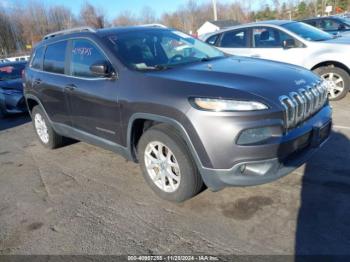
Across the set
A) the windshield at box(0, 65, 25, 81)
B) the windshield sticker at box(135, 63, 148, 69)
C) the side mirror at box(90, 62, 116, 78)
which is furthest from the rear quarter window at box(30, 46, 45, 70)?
the windshield at box(0, 65, 25, 81)

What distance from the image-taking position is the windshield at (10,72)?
387 inches

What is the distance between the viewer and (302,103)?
3.13 m

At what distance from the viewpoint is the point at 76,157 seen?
5.25 metres

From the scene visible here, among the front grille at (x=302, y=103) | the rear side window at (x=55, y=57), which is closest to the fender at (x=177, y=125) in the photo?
the front grille at (x=302, y=103)

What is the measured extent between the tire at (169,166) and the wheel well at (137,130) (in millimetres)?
153

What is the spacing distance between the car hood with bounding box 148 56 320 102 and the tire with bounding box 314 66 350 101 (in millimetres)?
3467

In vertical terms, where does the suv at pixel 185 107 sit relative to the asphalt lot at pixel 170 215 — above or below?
above

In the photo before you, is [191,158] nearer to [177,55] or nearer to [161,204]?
[161,204]

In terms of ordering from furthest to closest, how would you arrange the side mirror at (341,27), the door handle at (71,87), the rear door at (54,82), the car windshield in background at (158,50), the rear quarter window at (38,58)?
1. the side mirror at (341,27)
2. the rear quarter window at (38,58)
3. the rear door at (54,82)
4. the door handle at (71,87)
5. the car windshield in background at (158,50)

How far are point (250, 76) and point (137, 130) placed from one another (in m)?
1.28

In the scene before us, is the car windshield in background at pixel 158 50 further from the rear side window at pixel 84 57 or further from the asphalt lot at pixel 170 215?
the asphalt lot at pixel 170 215

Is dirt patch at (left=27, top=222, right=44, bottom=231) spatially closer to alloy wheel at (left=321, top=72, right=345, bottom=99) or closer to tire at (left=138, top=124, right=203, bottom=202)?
tire at (left=138, top=124, right=203, bottom=202)

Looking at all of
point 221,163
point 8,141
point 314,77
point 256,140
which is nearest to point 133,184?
point 221,163

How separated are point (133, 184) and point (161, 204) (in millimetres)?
644
